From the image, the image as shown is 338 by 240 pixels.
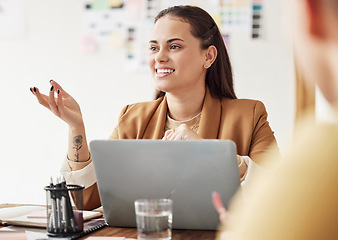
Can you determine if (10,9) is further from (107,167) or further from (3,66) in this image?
(107,167)

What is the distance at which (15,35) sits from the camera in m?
3.81

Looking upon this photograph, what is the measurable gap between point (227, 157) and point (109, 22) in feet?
9.07

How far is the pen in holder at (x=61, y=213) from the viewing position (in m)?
1.12

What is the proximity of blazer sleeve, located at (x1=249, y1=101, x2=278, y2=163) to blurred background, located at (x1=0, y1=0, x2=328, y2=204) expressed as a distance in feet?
4.63

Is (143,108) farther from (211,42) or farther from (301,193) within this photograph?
(301,193)

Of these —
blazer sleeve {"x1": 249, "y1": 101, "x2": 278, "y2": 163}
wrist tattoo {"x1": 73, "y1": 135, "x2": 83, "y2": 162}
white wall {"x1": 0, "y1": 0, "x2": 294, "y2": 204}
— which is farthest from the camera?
white wall {"x1": 0, "y1": 0, "x2": 294, "y2": 204}

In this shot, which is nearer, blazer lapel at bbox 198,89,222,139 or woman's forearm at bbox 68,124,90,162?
woman's forearm at bbox 68,124,90,162

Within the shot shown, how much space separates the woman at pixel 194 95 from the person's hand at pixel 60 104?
0.34m

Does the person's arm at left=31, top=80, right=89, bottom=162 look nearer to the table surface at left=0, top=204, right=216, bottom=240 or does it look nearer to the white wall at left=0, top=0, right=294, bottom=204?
the table surface at left=0, top=204, right=216, bottom=240

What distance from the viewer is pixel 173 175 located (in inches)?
43.8

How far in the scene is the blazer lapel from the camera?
190cm

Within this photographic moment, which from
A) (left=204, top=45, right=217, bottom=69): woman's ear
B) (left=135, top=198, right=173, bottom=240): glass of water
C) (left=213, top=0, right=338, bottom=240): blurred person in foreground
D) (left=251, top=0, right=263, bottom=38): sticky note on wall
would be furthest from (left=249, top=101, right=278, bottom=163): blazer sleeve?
(left=251, top=0, right=263, bottom=38): sticky note on wall

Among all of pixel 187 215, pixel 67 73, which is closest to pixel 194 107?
pixel 187 215

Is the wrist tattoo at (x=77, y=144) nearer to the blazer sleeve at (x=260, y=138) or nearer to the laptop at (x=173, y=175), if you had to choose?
the laptop at (x=173, y=175)
